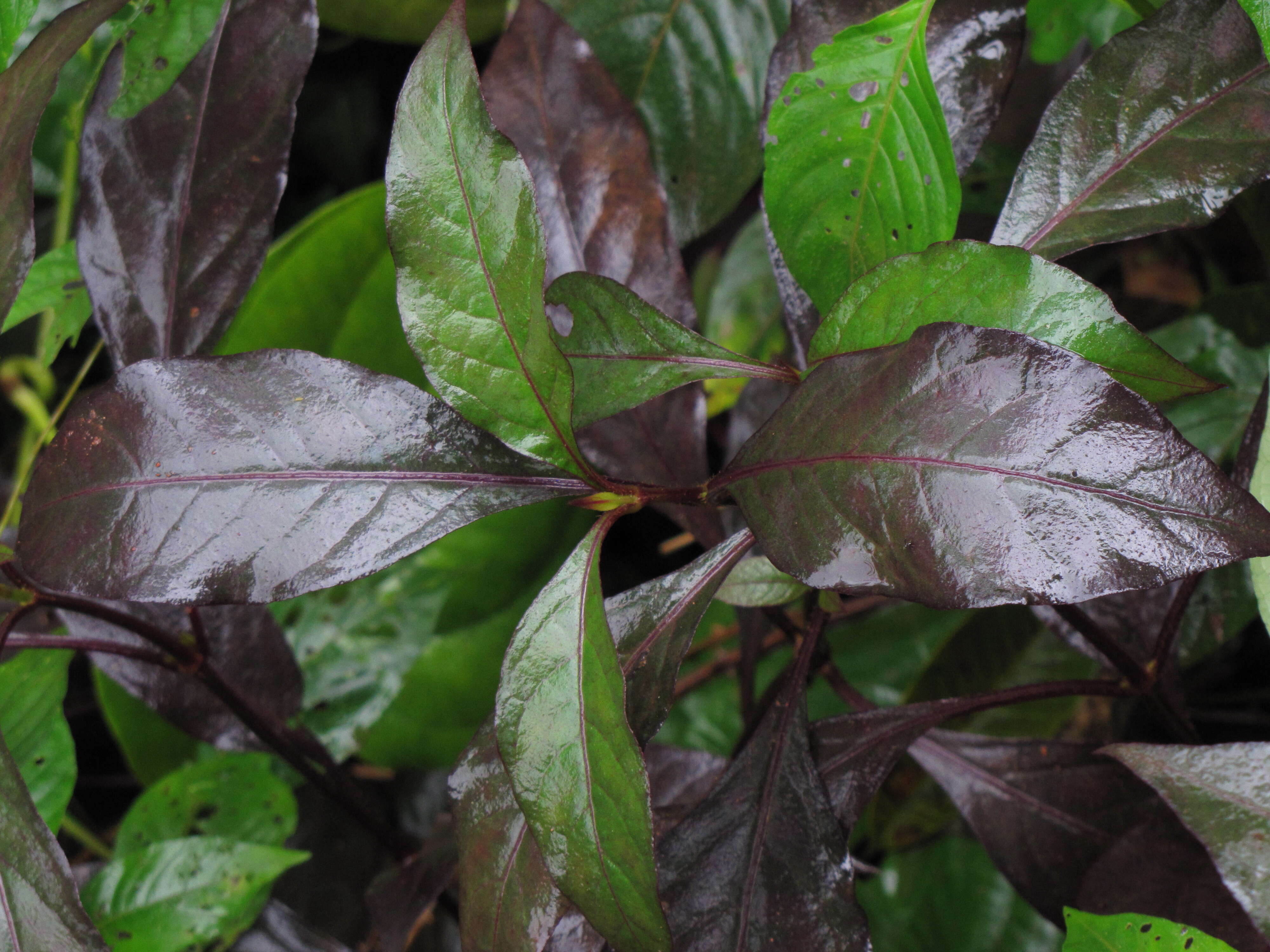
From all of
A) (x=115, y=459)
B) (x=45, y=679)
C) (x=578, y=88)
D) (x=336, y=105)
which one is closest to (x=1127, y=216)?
(x=578, y=88)

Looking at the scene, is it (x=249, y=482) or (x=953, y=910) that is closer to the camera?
(x=249, y=482)

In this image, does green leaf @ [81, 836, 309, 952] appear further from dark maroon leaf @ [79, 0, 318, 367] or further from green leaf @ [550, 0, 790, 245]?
green leaf @ [550, 0, 790, 245]

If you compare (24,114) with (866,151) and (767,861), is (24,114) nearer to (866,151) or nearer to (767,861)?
(866,151)

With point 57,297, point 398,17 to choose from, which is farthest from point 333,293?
point 398,17

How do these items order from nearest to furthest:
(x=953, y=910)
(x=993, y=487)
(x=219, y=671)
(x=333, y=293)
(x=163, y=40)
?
1. (x=993, y=487)
2. (x=163, y=40)
3. (x=219, y=671)
4. (x=333, y=293)
5. (x=953, y=910)

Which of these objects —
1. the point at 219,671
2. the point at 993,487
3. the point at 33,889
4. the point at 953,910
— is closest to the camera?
the point at 993,487

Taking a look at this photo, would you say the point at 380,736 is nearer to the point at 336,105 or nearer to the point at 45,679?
the point at 45,679

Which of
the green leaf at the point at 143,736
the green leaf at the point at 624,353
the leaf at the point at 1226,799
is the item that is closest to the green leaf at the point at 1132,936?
the leaf at the point at 1226,799

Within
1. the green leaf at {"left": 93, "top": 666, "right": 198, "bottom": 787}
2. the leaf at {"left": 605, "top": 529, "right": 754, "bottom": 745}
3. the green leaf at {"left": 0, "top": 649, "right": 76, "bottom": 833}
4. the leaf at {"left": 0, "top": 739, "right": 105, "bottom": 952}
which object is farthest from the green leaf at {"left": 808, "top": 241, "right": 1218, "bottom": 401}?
the green leaf at {"left": 93, "top": 666, "right": 198, "bottom": 787}
